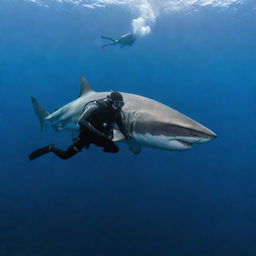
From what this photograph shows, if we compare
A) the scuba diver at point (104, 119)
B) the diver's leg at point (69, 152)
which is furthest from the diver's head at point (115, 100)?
the diver's leg at point (69, 152)

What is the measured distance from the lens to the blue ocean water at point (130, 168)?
14.2m

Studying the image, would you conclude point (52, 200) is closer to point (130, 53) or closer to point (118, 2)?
point (118, 2)

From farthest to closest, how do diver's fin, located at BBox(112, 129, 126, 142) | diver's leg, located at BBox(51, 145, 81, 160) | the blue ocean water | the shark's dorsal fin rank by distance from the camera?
the blue ocean water < the shark's dorsal fin < diver's leg, located at BBox(51, 145, 81, 160) < diver's fin, located at BBox(112, 129, 126, 142)

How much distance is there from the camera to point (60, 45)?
50.8 m

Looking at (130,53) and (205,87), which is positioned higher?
(130,53)

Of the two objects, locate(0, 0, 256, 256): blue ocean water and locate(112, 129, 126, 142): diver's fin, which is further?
locate(0, 0, 256, 256): blue ocean water

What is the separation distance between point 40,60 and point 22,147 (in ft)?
129

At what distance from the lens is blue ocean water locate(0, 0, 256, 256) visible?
14164mm

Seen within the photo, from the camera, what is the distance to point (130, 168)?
1997 cm

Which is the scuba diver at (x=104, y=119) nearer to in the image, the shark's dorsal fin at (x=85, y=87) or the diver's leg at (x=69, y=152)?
the diver's leg at (x=69, y=152)

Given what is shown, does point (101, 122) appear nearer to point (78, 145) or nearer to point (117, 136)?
point (117, 136)

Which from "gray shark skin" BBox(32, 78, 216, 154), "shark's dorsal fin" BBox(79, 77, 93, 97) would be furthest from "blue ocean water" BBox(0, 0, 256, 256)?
"gray shark skin" BBox(32, 78, 216, 154)

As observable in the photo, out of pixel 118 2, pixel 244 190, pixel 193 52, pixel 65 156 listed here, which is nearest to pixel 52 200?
pixel 65 156

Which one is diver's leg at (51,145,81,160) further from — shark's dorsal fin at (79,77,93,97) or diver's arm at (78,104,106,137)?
shark's dorsal fin at (79,77,93,97)
